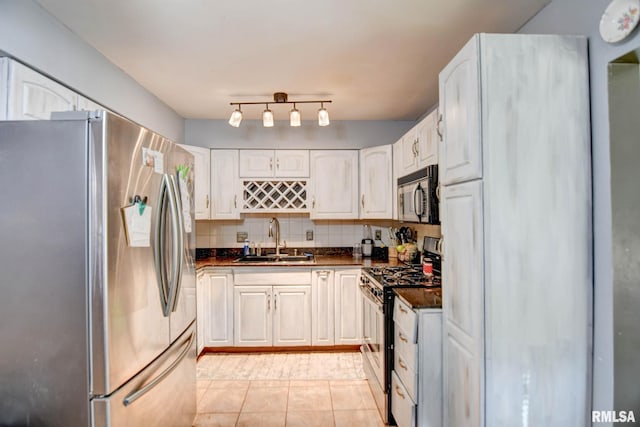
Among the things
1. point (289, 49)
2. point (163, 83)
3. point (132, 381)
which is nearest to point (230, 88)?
point (163, 83)

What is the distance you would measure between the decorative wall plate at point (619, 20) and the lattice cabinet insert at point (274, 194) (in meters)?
2.80

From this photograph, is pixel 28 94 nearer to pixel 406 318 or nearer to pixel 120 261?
pixel 120 261

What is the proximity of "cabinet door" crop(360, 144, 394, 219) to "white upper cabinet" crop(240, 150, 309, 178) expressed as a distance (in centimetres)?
65

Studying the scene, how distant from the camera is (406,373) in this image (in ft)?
6.33

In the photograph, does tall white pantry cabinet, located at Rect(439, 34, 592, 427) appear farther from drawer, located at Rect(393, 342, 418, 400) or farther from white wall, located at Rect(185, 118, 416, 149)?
white wall, located at Rect(185, 118, 416, 149)

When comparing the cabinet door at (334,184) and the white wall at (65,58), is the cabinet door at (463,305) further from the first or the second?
the white wall at (65,58)

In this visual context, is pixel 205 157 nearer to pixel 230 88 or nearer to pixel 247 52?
pixel 230 88

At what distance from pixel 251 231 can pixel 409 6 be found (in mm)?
2867

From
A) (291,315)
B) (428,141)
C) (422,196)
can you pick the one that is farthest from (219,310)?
(428,141)

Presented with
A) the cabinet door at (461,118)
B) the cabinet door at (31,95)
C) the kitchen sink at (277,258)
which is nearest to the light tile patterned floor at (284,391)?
the kitchen sink at (277,258)

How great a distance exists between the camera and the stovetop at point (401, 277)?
2.30 m

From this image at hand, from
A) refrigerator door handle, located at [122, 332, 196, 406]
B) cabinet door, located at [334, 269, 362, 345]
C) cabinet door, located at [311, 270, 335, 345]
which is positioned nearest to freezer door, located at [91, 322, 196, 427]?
refrigerator door handle, located at [122, 332, 196, 406]

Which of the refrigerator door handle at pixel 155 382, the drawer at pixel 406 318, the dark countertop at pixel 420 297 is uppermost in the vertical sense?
the dark countertop at pixel 420 297

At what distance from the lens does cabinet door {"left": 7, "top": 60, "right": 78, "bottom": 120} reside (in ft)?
5.08
